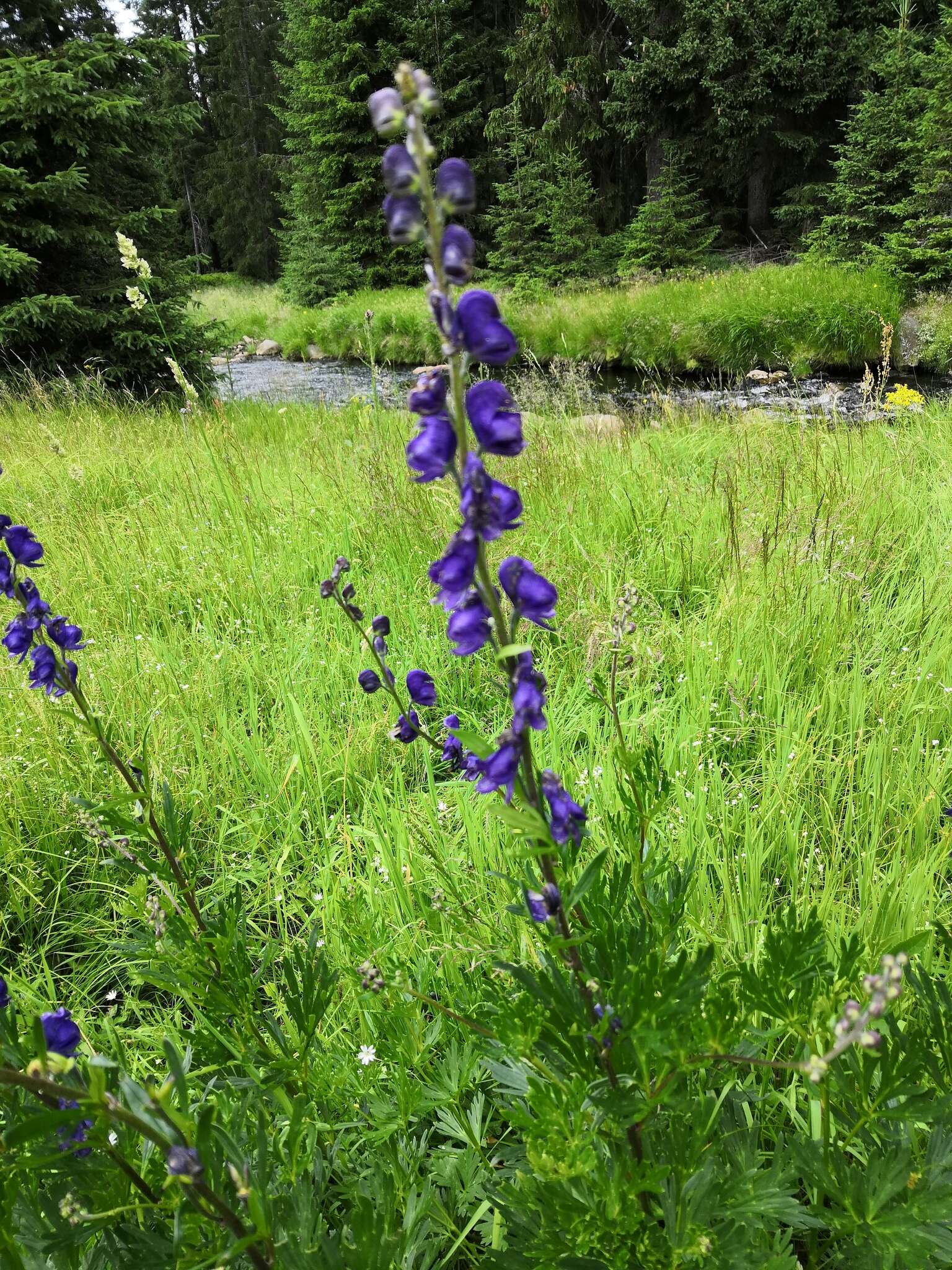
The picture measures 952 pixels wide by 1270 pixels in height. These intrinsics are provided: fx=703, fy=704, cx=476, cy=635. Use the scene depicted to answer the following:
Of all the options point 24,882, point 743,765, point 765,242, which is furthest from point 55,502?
point 765,242

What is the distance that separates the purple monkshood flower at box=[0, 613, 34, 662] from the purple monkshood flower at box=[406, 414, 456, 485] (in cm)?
110

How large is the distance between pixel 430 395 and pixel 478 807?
1.47 meters

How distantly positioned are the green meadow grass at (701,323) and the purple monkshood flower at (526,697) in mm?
8166

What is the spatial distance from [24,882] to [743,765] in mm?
2268

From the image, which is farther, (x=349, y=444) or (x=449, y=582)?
(x=349, y=444)

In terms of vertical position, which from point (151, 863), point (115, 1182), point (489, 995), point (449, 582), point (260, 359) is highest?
point (449, 582)

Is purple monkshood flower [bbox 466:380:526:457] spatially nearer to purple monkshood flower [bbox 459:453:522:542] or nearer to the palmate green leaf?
purple monkshood flower [bbox 459:453:522:542]

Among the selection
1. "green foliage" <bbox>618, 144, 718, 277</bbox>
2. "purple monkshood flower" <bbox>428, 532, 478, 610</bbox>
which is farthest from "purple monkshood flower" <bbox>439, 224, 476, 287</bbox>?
"green foliage" <bbox>618, 144, 718, 277</bbox>

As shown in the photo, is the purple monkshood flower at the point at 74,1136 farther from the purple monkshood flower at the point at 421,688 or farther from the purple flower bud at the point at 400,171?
the purple flower bud at the point at 400,171

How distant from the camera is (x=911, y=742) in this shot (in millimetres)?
2238

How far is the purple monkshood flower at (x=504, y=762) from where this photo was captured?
2.86 ft

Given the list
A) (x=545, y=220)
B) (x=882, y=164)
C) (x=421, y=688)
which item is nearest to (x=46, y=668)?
(x=421, y=688)

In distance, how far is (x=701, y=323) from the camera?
1155cm

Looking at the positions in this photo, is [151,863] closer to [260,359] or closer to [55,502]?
[55,502]
